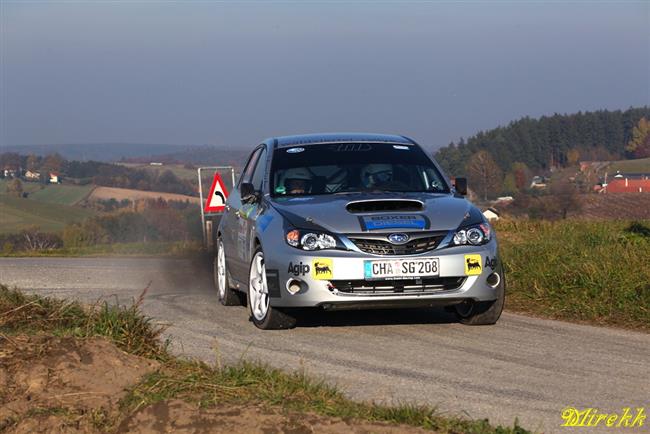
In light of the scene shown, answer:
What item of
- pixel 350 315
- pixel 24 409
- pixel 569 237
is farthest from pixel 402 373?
pixel 569 237

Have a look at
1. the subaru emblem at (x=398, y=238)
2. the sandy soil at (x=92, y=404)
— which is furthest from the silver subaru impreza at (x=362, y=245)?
the sandy soil at (x=92, y=404)

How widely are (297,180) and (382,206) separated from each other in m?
1.25

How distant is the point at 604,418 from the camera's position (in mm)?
6352

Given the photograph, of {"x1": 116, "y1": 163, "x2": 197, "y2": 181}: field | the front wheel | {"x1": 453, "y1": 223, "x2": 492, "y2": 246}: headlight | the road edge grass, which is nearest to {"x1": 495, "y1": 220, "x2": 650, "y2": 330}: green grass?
the front wheel

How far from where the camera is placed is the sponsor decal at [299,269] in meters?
9.54

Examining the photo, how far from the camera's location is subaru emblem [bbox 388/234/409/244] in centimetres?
951

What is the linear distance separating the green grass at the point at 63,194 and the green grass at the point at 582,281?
48533 millimetres

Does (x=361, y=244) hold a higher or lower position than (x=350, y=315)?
higher

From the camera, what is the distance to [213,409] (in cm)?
575

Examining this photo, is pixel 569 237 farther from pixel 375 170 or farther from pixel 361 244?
pixel 361 244

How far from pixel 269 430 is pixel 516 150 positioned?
43.9 m

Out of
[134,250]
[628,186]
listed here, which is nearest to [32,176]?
[134,250]

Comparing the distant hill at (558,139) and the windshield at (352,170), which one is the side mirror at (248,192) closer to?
the windshield at (352,170)

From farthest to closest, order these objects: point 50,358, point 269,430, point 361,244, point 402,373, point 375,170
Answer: point 375,170 → point 361,244 → point 402,373 → point 50,358 → point 269,430
